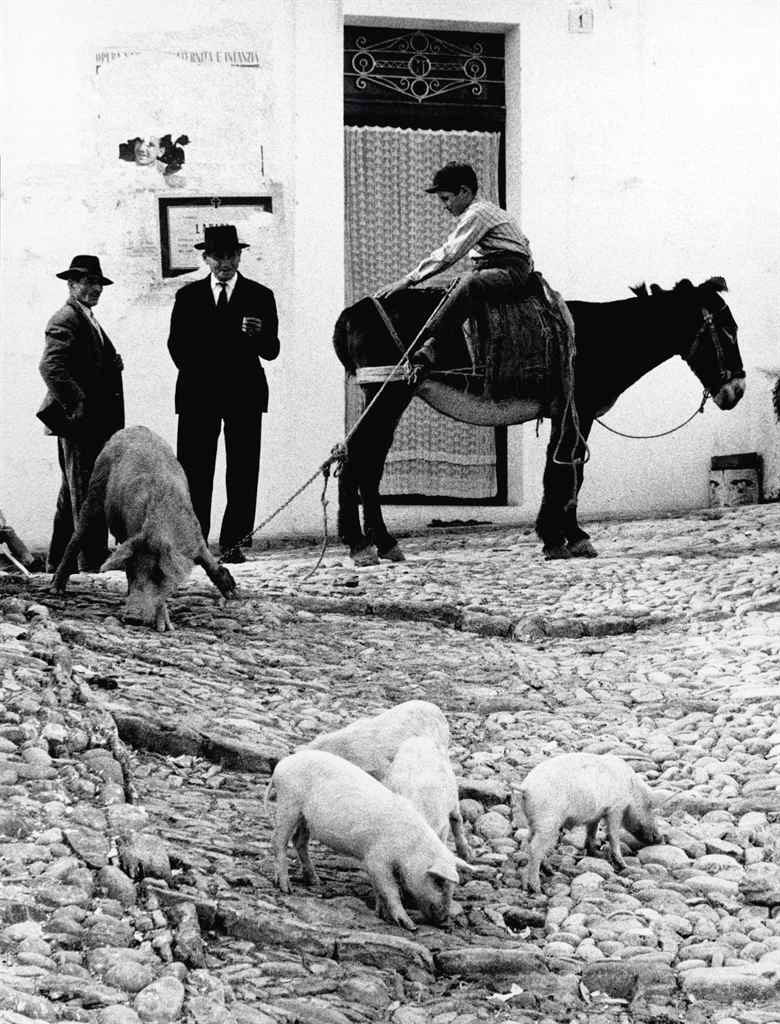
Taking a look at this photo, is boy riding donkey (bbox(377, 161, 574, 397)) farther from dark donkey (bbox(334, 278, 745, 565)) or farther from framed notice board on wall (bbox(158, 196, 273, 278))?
framed notice board on wall (bbox(158, 196, 273, 278))

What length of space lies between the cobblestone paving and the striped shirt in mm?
2127

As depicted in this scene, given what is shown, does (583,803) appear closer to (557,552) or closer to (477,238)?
(557,552)

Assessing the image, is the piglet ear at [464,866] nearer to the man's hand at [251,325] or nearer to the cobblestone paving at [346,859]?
the cobblestone paving at [346,859]

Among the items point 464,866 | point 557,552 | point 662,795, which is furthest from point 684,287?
point 464,866

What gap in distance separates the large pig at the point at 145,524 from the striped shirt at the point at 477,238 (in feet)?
8.40

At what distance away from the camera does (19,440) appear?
43.7 ft

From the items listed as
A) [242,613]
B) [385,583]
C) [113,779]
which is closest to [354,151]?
[385,583]

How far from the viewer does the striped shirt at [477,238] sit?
11.6 m

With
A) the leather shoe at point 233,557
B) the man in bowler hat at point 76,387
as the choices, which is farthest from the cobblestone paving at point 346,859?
the man in bowler hat at point 76,387

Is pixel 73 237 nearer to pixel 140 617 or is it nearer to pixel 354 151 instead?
pixel 354 151

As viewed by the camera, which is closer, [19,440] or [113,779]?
[113,779]

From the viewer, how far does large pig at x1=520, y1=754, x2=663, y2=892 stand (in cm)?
555

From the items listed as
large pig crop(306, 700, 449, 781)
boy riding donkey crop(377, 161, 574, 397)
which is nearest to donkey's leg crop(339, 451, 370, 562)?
boy riding donkey crop(377, 161, 574, 397)

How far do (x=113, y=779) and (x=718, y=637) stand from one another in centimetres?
427
